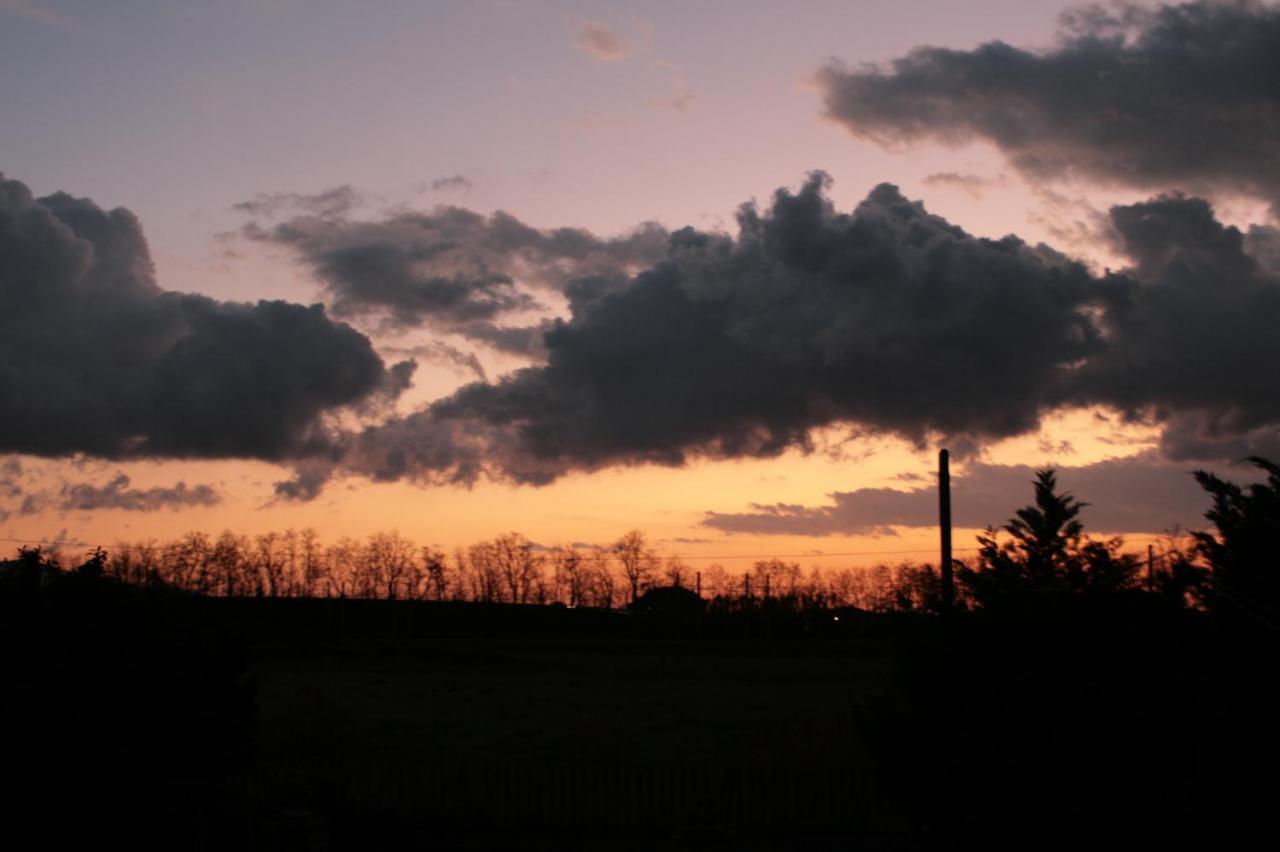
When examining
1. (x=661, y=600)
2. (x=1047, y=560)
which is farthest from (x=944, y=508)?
(x=661, y=600)

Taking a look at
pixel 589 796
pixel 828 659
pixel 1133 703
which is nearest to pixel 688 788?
pixel 589 796

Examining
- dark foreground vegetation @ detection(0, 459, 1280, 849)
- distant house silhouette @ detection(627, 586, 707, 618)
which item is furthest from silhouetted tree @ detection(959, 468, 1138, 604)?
distant house silhouette @ detection(627, 586, 707, 618)

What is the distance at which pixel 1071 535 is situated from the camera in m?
16.9

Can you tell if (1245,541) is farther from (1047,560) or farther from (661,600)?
(661,600)

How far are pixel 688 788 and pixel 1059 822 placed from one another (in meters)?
9.90

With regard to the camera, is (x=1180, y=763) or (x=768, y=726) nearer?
(x=1180, y=763)

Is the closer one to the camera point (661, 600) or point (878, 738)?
point (878, 738)

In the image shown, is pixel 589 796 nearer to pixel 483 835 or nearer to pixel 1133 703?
pixel 483 835

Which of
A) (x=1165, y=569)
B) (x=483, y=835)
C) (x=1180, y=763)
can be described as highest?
(x=1165, y=569)

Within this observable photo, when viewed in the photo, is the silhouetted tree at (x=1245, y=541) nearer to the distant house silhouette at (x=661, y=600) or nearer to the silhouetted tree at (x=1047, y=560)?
the silhouetted tree at (x=1047, y=560)

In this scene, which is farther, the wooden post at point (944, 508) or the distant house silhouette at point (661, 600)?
the distant house silhouette at point (661, 600)

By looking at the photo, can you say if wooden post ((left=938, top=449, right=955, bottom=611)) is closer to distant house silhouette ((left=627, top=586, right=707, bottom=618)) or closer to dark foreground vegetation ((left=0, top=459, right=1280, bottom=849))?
dark foreground vegetation ((left=0, top=459, right=1280, bottom=849))

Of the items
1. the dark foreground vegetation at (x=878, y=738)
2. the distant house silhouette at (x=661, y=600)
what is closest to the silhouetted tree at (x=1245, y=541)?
the dark foreground vegetation at (x=878, y=738)

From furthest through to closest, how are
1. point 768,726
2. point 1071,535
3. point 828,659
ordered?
point 828,659, point 768,726, point 1071,535
